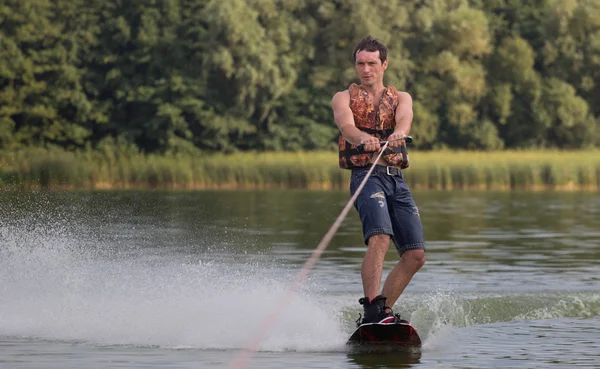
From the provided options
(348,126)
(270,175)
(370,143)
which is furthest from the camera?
(270,175)

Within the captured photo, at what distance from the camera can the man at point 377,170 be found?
33.2 ft

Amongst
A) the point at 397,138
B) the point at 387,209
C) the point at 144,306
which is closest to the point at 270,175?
the point at 144,306

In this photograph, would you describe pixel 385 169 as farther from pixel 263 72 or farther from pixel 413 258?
pixel 263 72

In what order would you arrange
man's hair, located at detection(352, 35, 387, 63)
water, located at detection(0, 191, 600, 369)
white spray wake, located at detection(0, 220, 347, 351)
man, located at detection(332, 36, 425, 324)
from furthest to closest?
white spray wake, located at detection(0, 220, 347, 351) < man's hair, located at detection(352, 35, 387, 63) < man, located at detection(332, 36, 425, 324) < water, located at detection(0, 191, 600, 369)

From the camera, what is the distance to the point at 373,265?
10133mm

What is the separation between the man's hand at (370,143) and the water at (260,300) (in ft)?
4.48

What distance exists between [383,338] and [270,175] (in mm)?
36482

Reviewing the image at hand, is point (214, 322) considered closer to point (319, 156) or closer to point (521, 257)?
point (521, 257)

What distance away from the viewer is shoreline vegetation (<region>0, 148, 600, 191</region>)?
4372 cm

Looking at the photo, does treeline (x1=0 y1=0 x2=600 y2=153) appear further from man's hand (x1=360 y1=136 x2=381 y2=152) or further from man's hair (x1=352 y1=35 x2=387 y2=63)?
man's hand (x1=360 y1=136 x2=381 y2=152)

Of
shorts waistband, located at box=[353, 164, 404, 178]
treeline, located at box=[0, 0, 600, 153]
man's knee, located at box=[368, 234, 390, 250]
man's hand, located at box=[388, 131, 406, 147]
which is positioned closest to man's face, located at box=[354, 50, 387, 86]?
man's hand, located at box=[388, 131, 406, 147]

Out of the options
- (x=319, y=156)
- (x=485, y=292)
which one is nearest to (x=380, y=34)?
(x=319, y=156)

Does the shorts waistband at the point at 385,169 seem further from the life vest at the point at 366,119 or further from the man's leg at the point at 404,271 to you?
the man's leg at the point at 404,271

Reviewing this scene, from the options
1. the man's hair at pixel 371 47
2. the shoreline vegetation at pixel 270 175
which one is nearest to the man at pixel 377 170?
the man's hair at pixel 371 47
